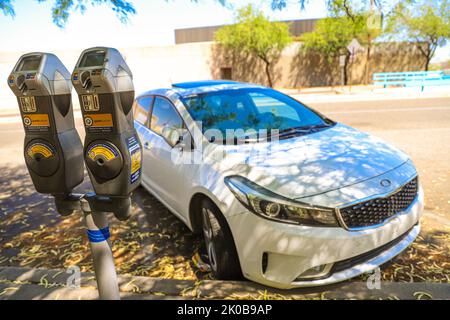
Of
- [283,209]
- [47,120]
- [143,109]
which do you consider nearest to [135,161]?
[47,120]

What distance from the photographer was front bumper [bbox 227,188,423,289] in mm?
1973

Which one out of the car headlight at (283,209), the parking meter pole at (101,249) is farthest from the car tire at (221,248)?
the parking meter pole at (101,249)

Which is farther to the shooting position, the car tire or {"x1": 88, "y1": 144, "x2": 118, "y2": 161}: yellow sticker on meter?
the car tire

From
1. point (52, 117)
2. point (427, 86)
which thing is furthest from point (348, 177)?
point (427, 86)

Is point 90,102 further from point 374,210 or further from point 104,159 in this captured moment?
point 374,210

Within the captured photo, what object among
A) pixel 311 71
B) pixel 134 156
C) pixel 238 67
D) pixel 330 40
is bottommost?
pixel 311 71

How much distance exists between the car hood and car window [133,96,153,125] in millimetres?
1714

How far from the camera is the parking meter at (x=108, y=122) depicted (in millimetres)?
1488

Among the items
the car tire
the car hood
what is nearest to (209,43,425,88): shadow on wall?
the car hood

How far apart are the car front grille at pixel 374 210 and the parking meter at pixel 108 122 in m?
1.30

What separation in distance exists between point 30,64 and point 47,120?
29cm

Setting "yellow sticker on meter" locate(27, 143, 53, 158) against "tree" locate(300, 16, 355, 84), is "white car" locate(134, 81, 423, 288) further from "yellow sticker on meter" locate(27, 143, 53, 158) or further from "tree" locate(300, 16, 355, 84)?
"tree" locate(300, 16, 355, 84)

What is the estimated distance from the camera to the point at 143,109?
13.3 feet
